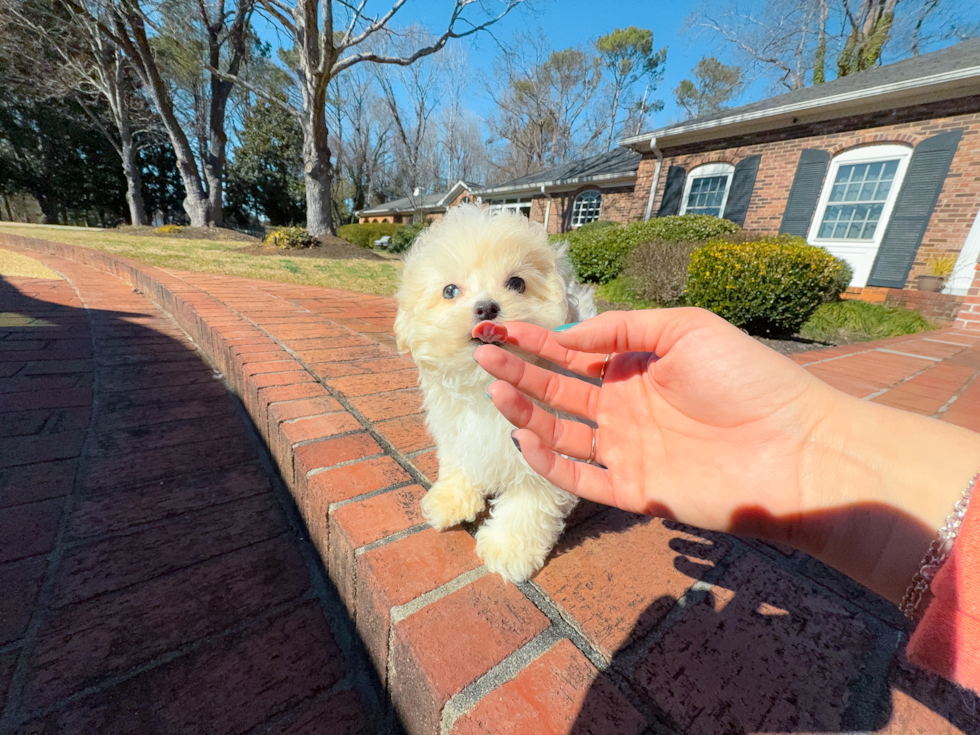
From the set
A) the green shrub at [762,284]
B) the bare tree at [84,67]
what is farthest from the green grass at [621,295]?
the bare tree at [84,67]

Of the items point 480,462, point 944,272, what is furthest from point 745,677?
point 944,272

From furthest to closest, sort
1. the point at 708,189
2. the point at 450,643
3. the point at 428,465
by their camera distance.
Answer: the point at 708,189, the point at 428,465, the point at 450,643

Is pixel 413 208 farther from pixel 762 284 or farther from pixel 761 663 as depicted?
pixel 761 663

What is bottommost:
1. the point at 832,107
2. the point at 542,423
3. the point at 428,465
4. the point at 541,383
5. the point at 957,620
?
the point at 428,465

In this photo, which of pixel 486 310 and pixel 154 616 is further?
pixel 486 310

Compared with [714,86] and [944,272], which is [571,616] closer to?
[944,272]

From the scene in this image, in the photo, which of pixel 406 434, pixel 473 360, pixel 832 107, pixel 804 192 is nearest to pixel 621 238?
pixel 804 192
